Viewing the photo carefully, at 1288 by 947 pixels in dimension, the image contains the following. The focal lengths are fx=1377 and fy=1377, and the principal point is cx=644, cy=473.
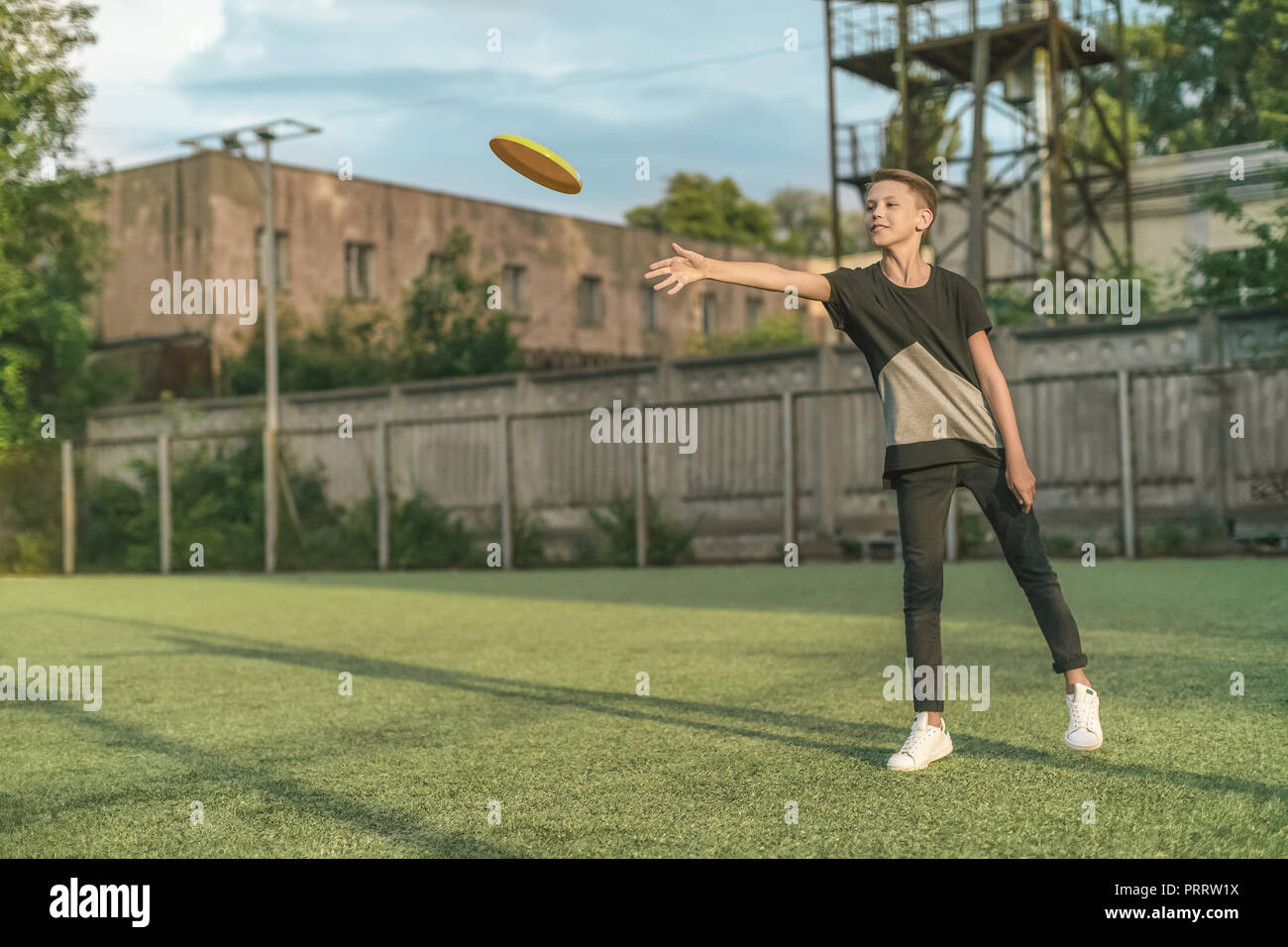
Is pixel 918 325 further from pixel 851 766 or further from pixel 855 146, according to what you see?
pixel 855 146

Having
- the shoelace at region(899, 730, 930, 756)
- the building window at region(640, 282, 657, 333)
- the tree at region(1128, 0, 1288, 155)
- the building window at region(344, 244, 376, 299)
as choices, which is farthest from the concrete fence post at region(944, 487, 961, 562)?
the building window at region(640, 282, 657, 333)

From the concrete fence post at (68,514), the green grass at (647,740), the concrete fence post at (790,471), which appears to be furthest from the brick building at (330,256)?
the green grass at (647,740)

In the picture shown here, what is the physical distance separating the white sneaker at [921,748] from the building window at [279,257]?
98.7 feet

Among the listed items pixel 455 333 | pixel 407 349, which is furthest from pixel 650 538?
pixel 407 349

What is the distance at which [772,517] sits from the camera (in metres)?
19.1

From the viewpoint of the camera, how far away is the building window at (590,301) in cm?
4097

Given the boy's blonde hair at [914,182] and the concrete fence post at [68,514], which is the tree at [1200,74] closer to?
the concrete fence post at [68,514]

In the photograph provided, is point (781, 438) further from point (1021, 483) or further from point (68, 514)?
point (1021, 483)

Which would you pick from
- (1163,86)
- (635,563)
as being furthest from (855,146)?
(1163,86)

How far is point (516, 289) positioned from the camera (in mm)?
38531

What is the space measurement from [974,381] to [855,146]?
70.9 feet

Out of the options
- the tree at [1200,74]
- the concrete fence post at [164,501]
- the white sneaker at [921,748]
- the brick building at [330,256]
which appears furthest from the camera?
the brick building at [330,256]

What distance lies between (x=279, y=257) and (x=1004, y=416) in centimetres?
3048

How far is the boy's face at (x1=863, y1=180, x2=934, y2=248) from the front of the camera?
4.55 m
